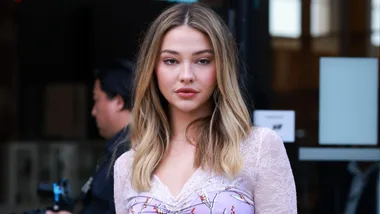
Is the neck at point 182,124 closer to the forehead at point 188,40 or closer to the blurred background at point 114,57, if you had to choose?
the forehead at point 188,40

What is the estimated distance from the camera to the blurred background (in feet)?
13.6

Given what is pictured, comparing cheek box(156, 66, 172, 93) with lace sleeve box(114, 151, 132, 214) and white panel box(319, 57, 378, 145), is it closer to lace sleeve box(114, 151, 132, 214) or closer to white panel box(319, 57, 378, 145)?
lace sleeve box(114, 151, 132, 214)

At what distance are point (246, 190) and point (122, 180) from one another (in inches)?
18.5

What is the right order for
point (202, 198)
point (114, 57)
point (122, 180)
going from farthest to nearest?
point (114, 57) < point (122, 180) < point (202, 198)

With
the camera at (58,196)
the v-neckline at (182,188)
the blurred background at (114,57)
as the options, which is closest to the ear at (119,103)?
the camera at (58,196)

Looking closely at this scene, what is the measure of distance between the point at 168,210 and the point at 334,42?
2757 millimetres

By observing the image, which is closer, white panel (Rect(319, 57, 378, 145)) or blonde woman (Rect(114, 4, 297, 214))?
blonde woman (Rect(114, 4, 297, 214))

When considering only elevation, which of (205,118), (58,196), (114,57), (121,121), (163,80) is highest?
(114,57)

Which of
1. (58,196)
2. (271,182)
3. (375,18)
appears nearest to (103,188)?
(58,196)

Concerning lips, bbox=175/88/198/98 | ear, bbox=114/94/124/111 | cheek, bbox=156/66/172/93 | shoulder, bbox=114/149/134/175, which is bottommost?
shoulder, bbox=114/149/134/175

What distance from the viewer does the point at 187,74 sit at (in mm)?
2371

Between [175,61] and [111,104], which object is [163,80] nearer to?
[175,61]

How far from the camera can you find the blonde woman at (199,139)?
233 cm

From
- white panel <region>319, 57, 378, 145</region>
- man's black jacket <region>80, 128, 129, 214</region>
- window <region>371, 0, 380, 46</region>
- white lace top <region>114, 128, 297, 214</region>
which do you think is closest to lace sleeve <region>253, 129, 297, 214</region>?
white lace top <region>114, 128, 297, 214</region>
